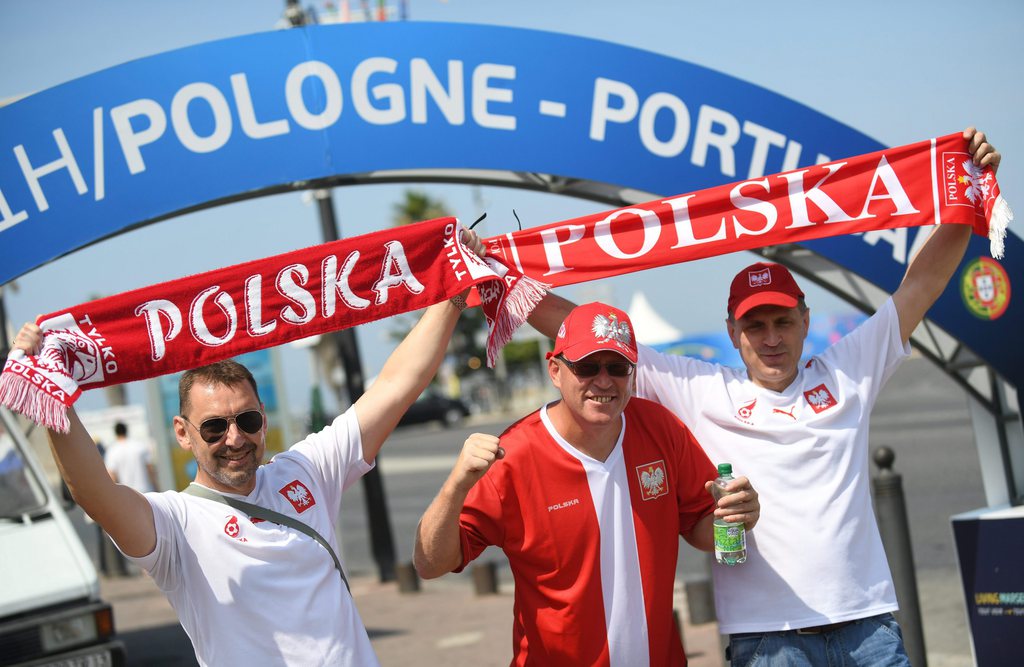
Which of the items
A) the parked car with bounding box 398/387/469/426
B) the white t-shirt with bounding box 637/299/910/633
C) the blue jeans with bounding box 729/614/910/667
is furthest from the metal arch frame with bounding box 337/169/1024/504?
the parked car with bounding box 398/387/469/426

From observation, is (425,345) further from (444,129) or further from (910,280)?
(910,280)

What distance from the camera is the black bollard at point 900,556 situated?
6047mm

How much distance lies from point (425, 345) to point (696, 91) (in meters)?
2.05

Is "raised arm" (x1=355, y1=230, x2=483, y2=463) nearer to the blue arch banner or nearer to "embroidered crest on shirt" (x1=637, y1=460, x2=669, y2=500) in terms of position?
"embroidered crest on shirt" (x1=637, y1=460, x2=669, y2=500)

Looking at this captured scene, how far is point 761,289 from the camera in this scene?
3850 mm

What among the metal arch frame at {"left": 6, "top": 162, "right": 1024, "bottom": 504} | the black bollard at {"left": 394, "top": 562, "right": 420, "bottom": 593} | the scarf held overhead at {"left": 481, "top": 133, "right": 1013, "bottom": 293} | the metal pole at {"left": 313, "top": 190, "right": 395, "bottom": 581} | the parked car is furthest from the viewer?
the parked car

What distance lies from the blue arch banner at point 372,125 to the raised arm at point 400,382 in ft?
3.62

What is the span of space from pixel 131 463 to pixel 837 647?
38.5 feet

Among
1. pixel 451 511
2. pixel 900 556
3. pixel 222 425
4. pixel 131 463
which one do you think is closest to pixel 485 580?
pixel 900 556

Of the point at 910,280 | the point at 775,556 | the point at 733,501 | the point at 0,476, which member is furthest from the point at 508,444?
the point at 0,476

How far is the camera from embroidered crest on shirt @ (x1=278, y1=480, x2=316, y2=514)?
343cm

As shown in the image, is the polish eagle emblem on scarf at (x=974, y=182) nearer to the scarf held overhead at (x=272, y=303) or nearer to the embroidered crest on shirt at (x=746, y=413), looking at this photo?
the embroidered crest on shirt at (x=746, y=413)

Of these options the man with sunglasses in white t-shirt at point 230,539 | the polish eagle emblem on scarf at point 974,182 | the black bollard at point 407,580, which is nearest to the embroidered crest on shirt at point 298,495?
the man with sunglasses in white t-shirt at point 230,539

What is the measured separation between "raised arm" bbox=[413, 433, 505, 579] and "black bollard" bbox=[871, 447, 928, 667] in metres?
3.55
